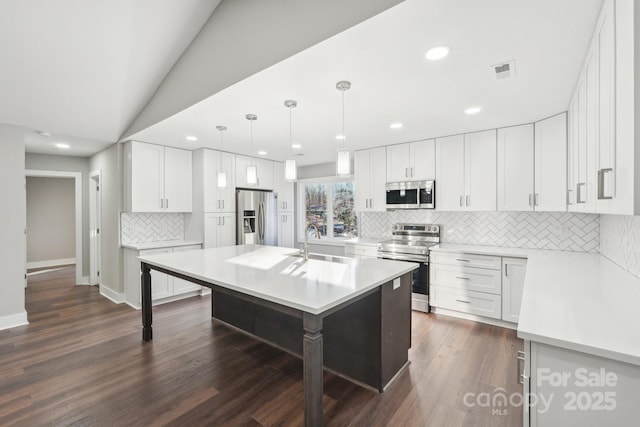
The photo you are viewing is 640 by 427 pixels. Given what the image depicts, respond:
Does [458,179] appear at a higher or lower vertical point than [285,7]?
lower

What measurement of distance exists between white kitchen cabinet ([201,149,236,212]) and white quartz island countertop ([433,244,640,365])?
4220mm

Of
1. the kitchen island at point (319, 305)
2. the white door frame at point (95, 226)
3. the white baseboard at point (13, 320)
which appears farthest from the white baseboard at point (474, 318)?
the white door frame at point (95, 226)

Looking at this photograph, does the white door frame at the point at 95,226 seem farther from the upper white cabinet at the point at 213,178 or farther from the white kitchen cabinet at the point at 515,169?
the white kitchen cabinet at the point at 515,169

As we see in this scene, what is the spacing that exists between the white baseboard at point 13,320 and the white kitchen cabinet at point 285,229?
367cm

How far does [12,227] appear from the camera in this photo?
3.52 meters

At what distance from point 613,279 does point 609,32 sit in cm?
156

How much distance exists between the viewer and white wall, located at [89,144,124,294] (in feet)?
14.3

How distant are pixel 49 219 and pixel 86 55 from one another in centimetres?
646

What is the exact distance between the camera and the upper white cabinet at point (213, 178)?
4645mm

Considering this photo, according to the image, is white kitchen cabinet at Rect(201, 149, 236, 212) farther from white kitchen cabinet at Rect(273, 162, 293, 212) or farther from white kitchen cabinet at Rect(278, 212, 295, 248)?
white kitchen cabinet at Rect(278, 212, 295, 248)

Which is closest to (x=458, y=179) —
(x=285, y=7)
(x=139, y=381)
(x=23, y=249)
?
(x=285, y=7)

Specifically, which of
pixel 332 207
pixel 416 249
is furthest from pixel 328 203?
pixel 416 249

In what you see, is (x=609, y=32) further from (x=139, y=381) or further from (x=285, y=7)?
(x=139, y=381)

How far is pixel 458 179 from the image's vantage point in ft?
12.7
